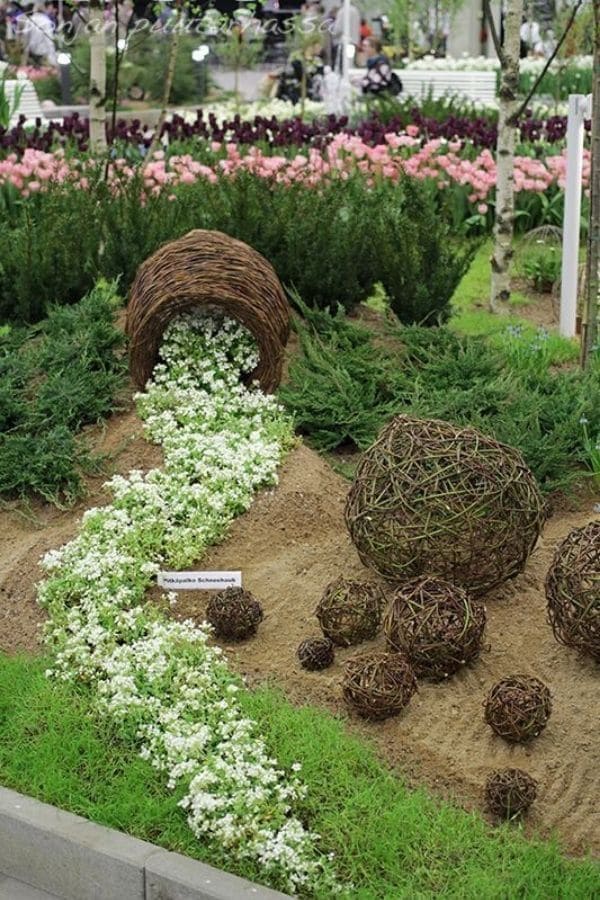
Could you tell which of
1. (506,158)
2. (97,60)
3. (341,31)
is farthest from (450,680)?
(341,31)

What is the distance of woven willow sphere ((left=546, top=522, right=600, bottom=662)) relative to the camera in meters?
4.97

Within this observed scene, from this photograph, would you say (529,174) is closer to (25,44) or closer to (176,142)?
(176,142)

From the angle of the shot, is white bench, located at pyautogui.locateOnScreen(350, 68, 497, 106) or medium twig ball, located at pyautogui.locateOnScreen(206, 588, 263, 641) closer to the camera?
medium twig ball, located at pyautogui.locateOnScreen(206, 588, 263, 641)

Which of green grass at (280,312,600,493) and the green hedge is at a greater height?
the green hedge

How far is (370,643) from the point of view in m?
5.37

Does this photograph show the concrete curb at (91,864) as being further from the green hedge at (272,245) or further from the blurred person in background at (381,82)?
the blurred person in background at (381,82)

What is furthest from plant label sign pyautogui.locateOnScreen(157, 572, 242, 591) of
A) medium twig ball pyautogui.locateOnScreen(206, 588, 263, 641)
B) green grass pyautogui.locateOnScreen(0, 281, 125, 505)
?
green grass pyautogui.locateOnScreen(0, 281, 125, 505)

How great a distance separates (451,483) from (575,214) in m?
4.48

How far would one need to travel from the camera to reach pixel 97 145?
35.1 ft

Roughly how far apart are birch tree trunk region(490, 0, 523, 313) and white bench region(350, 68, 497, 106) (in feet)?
41.9

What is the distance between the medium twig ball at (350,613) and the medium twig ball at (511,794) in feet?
3.33

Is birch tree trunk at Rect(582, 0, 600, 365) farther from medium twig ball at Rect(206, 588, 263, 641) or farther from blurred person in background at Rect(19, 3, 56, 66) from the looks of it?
blurred person in background at Rect(19, 3, 56, 66)

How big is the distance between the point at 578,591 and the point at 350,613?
2.73 feet

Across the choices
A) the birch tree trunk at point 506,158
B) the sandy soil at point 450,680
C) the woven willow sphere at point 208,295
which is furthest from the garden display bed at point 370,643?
the birch tree trunk at point 506,158
